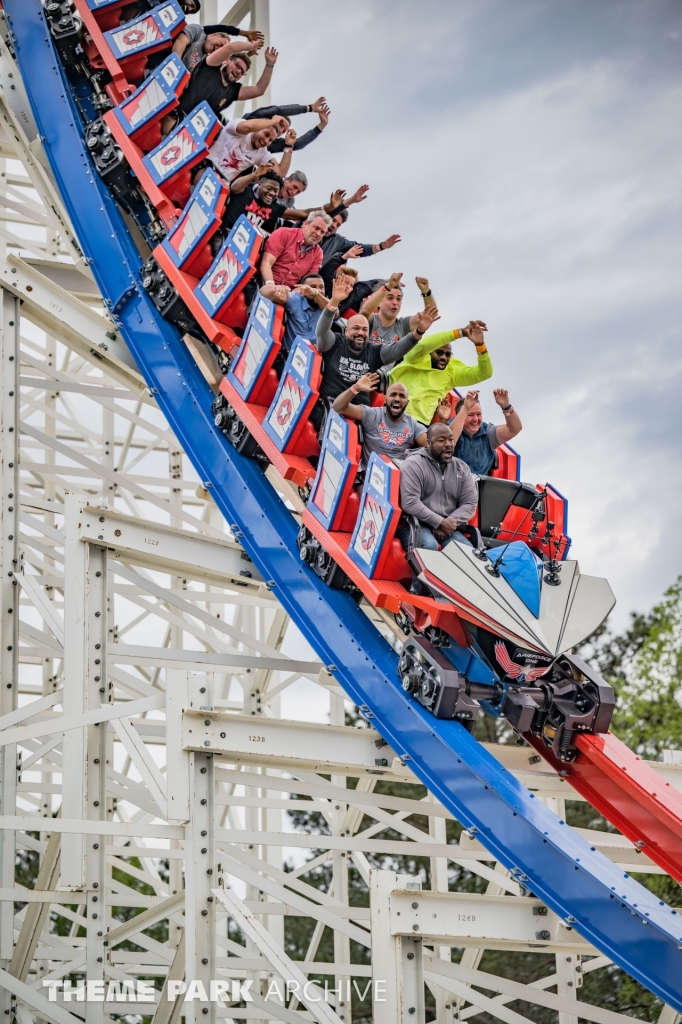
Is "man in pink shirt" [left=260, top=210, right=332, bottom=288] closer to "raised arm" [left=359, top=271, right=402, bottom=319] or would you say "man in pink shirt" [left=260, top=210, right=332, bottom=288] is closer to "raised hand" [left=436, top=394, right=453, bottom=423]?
"raised arm" [left=359, top=271, right=402, bottom=319]

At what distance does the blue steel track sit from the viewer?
437 centimetres

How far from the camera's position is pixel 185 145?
6805mm

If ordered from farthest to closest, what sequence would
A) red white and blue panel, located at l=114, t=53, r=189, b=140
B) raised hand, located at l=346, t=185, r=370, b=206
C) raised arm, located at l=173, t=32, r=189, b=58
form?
raised hand, located at l=346, t=185, r=370, b=206
raised arm, located at l=173, t=32, r=189, b=58
red white and blue panel, located at l=114, t=53, r=189, b=140

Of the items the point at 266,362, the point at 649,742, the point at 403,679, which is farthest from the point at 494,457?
the point at 649,742

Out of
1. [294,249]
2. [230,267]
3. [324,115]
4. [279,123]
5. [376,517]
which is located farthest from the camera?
[324,115]

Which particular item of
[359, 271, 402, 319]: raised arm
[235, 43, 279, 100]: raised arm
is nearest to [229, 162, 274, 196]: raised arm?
[359, 271, 402, 319]: raised arm

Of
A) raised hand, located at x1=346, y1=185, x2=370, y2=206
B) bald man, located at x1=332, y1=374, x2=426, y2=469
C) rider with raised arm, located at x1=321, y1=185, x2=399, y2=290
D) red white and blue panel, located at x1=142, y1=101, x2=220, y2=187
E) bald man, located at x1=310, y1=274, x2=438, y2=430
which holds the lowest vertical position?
bald man, located at x1=332, y1=374, x2=426, y2=469

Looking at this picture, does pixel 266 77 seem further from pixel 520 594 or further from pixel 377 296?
pixel 520 594

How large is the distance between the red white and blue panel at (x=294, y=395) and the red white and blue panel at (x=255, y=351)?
149 mm

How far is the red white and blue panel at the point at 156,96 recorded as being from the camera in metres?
6.95

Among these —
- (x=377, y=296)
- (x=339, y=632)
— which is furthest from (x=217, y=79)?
(x=339, y=632)

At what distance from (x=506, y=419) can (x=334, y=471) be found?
1.03m

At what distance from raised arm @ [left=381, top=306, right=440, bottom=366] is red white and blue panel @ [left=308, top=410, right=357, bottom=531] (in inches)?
25.8

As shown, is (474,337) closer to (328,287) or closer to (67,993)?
(328,287)
